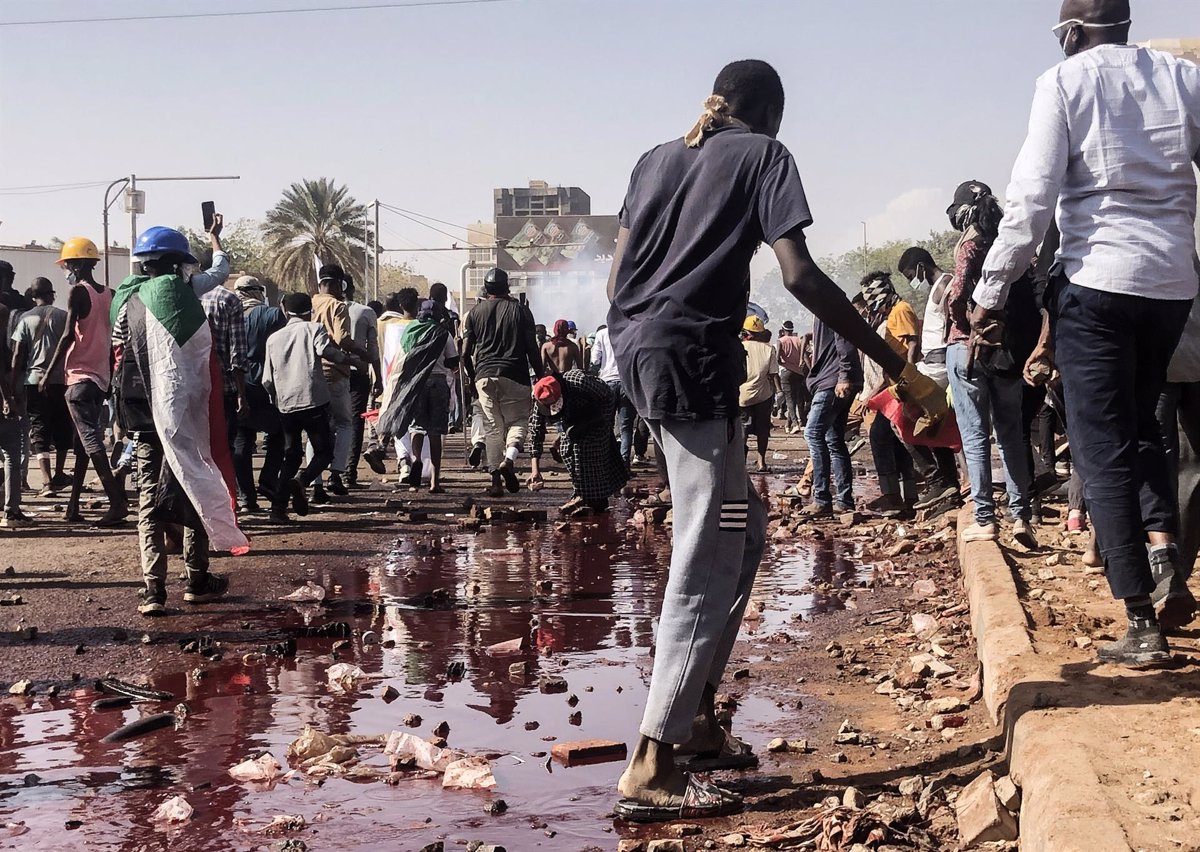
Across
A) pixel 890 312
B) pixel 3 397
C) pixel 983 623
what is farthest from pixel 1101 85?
pixel 3 397

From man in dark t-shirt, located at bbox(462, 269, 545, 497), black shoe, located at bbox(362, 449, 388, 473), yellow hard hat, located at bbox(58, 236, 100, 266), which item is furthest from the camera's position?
black shoe, located at bbox(362, 449, 388, 473)

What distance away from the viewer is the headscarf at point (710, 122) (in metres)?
4.17

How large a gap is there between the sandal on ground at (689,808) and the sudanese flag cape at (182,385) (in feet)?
14.0

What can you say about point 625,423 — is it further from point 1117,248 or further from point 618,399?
point 1117,248

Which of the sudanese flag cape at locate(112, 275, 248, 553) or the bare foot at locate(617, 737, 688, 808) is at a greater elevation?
the sudanese flag cape at locate(112, 275, 248, 553)

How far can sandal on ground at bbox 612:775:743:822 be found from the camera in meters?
3.94

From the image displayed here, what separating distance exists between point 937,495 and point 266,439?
228 inches

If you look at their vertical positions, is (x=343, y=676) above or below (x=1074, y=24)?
below

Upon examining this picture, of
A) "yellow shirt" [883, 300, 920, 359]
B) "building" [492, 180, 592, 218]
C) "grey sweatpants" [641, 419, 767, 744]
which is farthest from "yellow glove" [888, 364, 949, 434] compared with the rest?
"building" [492, 180, 592, 218]

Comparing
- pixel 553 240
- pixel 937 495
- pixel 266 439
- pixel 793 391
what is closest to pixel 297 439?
pixel 266 439

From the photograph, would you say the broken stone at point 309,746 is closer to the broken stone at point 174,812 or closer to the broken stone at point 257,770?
the broken stone at point 257,770

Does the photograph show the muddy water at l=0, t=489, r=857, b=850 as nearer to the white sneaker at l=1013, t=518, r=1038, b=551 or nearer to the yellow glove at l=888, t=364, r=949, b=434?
the white sneaker at l=1013, t=518, r=1038, b=551

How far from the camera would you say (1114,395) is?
183 inches

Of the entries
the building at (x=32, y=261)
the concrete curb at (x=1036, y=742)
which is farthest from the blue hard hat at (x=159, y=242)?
the building at (x=32, y=261)
